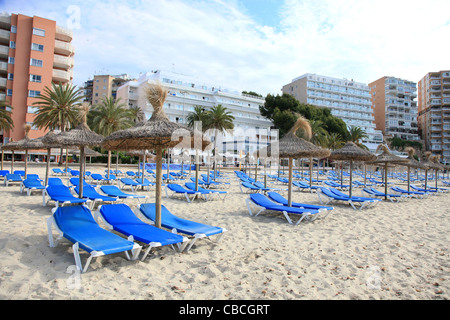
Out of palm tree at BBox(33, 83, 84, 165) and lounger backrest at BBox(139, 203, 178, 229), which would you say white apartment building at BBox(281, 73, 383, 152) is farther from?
lounger backrest at BBox(139, 203, 178, 229)

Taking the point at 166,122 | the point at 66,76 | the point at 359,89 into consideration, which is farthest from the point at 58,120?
the point at 359,89

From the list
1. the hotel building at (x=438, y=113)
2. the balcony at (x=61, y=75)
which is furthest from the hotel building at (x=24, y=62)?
the hotel building at (x=438, y=113)

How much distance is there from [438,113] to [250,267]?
9437 centimetres

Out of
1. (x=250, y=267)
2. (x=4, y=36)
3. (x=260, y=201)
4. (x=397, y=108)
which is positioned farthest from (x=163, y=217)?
(x=397, y=108)

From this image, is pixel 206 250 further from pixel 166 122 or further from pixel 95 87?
pixel 95 87

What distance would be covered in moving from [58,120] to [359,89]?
7266cm

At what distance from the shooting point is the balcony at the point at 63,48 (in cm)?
3797

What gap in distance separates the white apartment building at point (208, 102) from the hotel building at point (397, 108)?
42.2m

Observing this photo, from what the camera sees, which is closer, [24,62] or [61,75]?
[24,62]

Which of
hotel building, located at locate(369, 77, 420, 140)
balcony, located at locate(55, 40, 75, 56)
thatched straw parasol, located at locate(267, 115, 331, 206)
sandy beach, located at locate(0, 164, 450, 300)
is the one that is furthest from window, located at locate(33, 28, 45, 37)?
hotel building, located at locate(369, 77, 420, 140)

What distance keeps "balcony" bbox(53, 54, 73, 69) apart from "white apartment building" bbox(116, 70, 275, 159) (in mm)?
11899

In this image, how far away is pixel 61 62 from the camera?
125ft

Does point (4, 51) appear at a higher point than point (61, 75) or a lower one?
higher

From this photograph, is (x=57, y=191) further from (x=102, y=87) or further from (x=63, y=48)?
(x=102, y=87)
